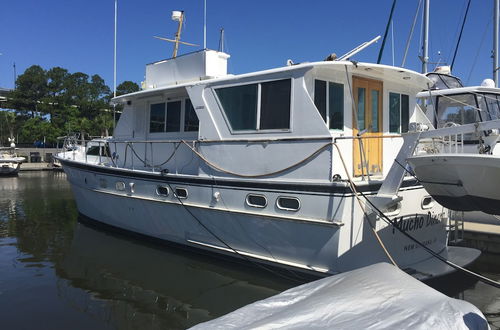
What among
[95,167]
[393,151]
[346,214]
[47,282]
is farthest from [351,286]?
[95,167]

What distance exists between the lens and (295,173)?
6.01m

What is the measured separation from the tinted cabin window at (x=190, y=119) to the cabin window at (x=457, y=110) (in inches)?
261

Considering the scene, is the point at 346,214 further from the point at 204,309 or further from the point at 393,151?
the point at 204,309

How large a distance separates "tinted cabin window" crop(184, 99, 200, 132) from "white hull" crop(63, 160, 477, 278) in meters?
1.20

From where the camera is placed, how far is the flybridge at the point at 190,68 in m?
7.90

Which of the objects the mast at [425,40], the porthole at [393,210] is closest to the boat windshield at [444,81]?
the mast at [425,40]

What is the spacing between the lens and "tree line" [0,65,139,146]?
41000 millimetres

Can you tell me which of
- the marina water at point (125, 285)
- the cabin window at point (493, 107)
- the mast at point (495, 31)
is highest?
the mast at point (495, 31)

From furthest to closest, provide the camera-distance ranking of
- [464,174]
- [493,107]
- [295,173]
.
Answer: [493,107], [295,173], [464,174]

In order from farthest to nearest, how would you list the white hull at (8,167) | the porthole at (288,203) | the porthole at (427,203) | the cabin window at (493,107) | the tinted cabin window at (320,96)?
the white hull at (8,167)
the cabin window at (493,107)
the porthole at (427,203)
the tinted cabin window at (320,96)
the porthole at (288,203)

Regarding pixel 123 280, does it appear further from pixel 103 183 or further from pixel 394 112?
pixel 394 112

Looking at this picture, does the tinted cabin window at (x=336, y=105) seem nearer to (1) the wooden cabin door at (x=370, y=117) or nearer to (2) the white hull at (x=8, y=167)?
(1) the wooden cabin door at (x=370, y=117)

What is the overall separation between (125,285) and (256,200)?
2.57 meters

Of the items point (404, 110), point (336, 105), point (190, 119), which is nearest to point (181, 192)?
point (190, 119)
